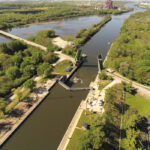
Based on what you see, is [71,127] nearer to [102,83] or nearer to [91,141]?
[91,141]

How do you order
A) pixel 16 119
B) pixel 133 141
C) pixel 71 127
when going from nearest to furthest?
pixel 133 141 → pixel 71 127 → pixel 16 119

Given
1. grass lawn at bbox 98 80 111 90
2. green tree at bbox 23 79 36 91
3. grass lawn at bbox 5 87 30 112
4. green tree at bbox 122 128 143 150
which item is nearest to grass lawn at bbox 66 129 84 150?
green tree at bbox 122 128 143 150

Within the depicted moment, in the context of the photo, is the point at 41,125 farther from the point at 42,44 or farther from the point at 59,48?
the point at 42,44

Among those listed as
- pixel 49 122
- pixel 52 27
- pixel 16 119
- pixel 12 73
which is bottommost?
pixel 49 122

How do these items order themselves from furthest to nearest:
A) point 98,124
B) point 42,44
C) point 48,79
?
point 42,44
point 48,79
point 98,124

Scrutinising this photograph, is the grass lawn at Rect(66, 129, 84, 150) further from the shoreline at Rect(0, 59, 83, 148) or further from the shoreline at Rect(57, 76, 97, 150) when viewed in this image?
the shoreline at Rect(0, 59, 83, 148)

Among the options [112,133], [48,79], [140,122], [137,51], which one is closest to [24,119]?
[48,79]

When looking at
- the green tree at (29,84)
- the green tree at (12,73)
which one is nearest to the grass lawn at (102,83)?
the green tree at (29,84)

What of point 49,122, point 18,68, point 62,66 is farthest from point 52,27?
point 49,122
